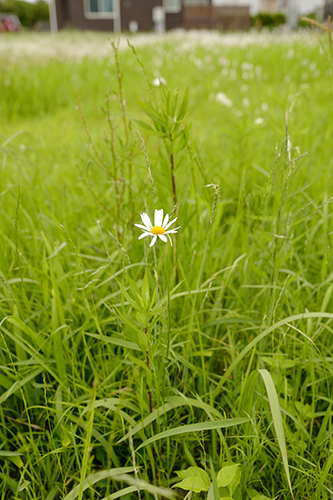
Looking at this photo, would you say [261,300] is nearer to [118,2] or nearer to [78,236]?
[78,236]

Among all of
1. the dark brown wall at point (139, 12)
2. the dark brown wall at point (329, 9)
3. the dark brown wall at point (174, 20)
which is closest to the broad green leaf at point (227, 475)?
the dark brown wall at point (329, 9)

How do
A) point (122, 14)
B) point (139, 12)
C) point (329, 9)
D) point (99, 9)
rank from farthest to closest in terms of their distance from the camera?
point (99, 9) < point (122, 14) < point (139, 12) < point (329, 9)

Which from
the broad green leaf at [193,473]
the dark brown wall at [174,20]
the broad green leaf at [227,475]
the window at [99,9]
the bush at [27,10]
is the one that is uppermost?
the bush at [27,10]

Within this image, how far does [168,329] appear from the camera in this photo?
0.85 metres

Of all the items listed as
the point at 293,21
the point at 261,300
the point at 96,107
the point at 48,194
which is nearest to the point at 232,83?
the point at 96,107

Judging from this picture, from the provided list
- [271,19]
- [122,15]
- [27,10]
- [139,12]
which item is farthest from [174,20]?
[27,10]

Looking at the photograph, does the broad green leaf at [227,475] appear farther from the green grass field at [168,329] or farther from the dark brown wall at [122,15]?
the dark brown wall at [122,15]

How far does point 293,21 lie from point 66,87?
21638 mm

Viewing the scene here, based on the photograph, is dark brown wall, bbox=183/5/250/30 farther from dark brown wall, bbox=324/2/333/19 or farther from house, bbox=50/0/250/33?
house, bbox=50/0/250/33

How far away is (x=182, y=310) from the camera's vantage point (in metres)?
1.23

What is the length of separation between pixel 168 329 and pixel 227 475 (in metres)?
0.30

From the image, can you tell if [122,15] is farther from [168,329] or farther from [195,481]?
[195,481]

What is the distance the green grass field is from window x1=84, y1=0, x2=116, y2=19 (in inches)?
991

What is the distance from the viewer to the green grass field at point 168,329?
0.85 metres
